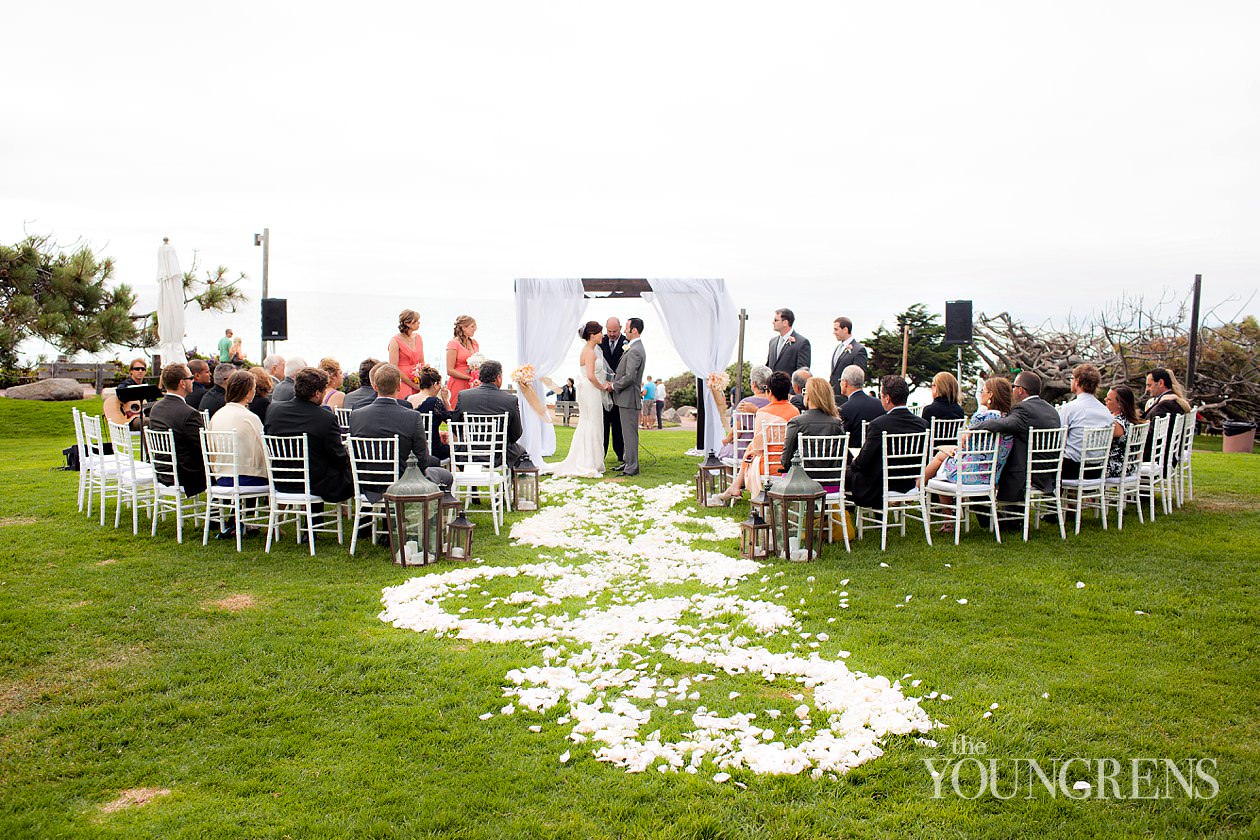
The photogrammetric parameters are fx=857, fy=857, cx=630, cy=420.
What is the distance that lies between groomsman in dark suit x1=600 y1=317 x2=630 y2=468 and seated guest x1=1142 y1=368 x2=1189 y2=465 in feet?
19.3

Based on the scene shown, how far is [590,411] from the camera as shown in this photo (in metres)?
11.2

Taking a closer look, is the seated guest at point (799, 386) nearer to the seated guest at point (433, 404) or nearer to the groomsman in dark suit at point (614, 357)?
the groomsman in dark suit at point (614, 357)

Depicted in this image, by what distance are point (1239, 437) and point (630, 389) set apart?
10.4 metres

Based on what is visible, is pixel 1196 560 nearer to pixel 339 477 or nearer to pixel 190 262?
pixel 339 477

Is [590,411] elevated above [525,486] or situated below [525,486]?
above

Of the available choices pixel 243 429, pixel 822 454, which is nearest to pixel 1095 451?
pixel 822 454

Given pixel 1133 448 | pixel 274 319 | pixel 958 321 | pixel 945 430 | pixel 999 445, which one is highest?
pixel 274 319

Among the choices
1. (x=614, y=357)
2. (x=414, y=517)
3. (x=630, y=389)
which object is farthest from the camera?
(x=614, y=357)

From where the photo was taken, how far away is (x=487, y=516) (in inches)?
323

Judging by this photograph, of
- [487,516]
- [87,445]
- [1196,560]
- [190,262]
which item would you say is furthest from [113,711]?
[190,262]

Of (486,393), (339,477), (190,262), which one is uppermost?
(190,262)

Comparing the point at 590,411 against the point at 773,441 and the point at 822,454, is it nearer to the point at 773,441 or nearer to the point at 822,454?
the point at 773,441

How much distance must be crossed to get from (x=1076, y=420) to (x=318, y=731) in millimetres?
6542

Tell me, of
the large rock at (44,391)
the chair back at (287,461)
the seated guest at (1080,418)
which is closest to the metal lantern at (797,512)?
the seated guest at (1080,418)
